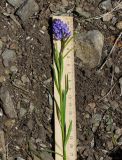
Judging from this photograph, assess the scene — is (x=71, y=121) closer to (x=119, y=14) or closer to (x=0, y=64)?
(x=0, y=64)

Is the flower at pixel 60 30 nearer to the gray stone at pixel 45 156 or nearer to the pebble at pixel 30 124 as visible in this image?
the pebble at pixel 30 124

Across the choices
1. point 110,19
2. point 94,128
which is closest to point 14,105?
point 94,128

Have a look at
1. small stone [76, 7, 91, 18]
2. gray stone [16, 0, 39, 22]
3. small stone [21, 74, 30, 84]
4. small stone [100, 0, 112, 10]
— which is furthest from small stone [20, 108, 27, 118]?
small stone [100, 0, 112, 10]

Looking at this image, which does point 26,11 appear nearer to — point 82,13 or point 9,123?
point 82,13

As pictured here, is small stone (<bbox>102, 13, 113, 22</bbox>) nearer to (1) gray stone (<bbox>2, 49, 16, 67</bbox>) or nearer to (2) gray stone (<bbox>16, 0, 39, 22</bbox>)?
(2) gray stone (<bbox>16, 0, 39, 22</bbox>)

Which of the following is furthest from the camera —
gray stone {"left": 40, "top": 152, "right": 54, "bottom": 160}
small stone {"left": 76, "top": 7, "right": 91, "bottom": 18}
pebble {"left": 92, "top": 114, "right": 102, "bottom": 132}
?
small stone {"left": 76, "top": 7, "right": 91, "bottom": 18}

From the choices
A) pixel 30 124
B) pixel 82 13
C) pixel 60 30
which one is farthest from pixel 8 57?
pixel 82 13

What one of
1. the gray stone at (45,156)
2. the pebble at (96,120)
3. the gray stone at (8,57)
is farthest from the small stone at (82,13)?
the gray stone at (45,156)
